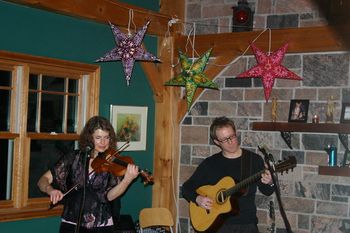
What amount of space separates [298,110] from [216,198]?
116 centimetres

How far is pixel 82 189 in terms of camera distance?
3.20 metres

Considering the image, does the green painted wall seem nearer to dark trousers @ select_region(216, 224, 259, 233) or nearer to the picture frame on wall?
the picture frame on wall

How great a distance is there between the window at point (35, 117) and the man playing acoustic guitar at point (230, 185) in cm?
125

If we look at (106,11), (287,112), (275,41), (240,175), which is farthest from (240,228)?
(106,11)

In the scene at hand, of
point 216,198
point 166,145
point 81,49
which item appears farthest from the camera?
point 166,145

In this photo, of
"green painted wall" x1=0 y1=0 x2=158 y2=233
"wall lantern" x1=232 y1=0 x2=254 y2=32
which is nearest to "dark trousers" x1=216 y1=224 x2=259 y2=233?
"green painted wall" x1=0 y1=0 x2=158 y2=233

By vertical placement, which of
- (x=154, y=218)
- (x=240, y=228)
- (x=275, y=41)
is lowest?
(x=154, y=218)

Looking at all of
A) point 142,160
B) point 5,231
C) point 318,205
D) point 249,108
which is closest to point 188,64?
point 249,108

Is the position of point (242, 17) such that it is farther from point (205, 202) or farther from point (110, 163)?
point (110, 163)

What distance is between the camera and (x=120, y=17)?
445 centimetres

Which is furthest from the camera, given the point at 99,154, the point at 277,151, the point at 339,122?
the point at 277,151

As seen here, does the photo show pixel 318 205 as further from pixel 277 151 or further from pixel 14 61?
pixel 14 61

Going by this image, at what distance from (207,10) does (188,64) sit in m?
0.77

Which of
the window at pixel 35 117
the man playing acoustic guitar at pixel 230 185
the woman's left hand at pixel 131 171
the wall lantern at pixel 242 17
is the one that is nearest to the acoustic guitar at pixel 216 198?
the man playing acoustic guitar at pixel 230 185
